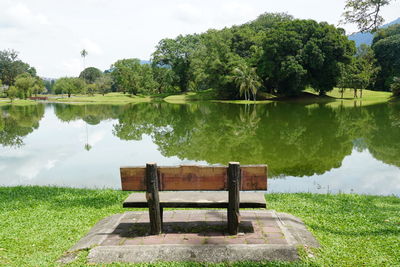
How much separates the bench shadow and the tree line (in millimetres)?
44919

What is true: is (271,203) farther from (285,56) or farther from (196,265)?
(285,56)

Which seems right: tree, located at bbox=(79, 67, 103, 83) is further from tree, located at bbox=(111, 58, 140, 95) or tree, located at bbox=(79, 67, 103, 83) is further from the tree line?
the tree line

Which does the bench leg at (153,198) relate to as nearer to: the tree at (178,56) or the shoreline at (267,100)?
the shoreline at (267,100)

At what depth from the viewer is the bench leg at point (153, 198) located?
4.31 m

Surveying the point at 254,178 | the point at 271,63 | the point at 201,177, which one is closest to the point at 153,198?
the point at 201,177

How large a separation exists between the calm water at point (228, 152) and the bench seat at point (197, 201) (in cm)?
491

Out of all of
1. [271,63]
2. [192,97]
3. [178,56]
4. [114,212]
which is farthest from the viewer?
[178,56]

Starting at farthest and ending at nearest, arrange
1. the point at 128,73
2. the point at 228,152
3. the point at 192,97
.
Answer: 1. the point at 128,73
2. the point at 192,97
3. the point at 228,152

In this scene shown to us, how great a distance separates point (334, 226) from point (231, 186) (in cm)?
229

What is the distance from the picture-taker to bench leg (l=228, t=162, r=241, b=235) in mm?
4262

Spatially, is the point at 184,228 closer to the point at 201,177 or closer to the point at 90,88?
the point at 201,177

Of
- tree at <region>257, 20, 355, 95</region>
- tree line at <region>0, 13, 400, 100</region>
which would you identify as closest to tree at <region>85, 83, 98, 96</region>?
tree line at <region>0, 13, 400, 100</region>

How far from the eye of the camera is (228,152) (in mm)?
14883

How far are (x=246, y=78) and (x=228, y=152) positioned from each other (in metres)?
37.3
